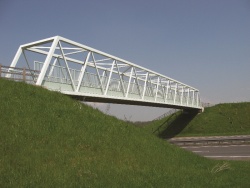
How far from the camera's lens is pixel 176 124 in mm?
58625

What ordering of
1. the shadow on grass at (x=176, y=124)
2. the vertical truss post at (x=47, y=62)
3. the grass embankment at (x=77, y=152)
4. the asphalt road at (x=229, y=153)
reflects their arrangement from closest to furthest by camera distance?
the grass embankment at (x=77, y=152) < the vertical truss post at (x=47, y=62) < the asphalt road at (x=229, y=153) < the shadow on grass at (x=176, y=124)

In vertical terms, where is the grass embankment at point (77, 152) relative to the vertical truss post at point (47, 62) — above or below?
below

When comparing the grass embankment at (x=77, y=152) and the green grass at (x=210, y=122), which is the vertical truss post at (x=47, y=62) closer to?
the grass embankment at (x=77, y=152)

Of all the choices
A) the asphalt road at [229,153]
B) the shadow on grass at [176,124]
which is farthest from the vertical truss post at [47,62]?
the shadow on grass at [176,124]

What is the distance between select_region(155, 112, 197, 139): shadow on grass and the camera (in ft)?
180

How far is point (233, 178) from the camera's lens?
11.8 metres

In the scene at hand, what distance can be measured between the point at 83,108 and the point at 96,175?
6463mm

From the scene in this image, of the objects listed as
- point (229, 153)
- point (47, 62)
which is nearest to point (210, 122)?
point (229, 153)

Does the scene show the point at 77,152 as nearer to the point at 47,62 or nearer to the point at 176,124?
the point at 47,62

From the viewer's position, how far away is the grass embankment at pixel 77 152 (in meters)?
8.49

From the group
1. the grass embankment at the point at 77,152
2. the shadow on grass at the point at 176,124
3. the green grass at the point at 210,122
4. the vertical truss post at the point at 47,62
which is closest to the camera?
the grass embankment at the point at 77,152

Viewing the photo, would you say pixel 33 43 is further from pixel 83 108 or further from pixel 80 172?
pixel 80 172

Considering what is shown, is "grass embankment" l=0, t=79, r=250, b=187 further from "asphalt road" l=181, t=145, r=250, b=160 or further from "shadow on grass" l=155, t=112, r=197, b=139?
"shadow on grass" l=155, t=112, r=197, b=139

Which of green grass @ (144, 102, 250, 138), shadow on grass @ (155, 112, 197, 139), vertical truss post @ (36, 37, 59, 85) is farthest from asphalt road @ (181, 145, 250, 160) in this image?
shadow on grass @ (155, 112, 197, 139)
